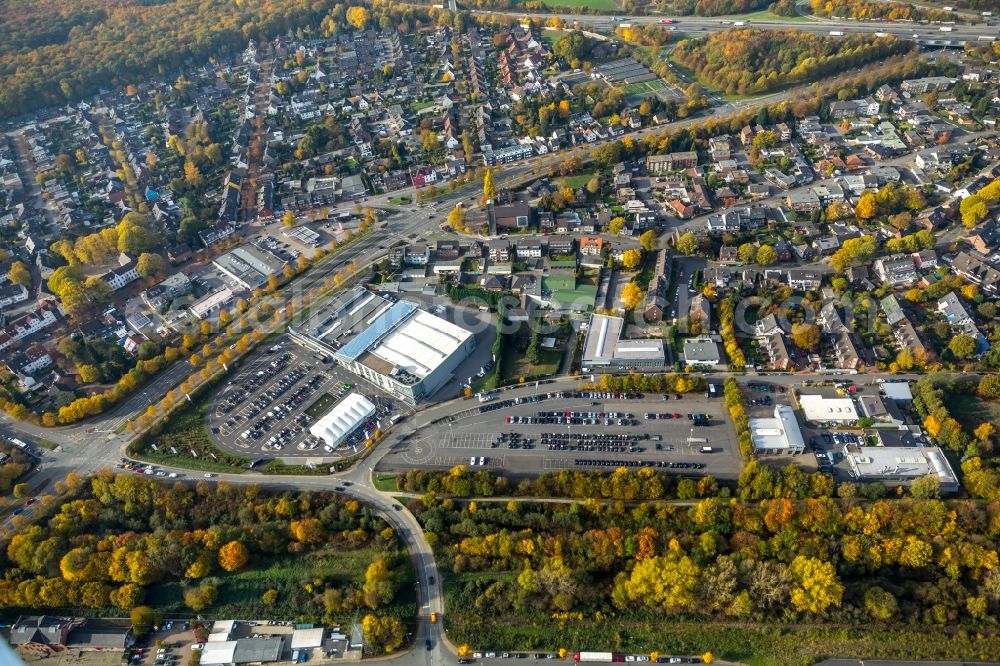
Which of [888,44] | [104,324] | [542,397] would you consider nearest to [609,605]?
[542,397]

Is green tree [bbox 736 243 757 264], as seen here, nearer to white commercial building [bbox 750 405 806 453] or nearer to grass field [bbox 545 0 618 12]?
Answer: white commercial building [bbox 750 405 806 453]

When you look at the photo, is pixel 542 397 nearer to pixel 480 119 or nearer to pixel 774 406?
pixel 774 406

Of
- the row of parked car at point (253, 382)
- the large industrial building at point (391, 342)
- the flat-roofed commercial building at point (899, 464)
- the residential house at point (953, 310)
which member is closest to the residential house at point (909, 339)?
the residential house at point (953, 310)

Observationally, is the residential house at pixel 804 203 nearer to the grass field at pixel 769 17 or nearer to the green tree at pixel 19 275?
the grass field at pixel 769 17

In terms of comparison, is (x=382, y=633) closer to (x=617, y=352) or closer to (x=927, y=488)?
(x=617, y=352)

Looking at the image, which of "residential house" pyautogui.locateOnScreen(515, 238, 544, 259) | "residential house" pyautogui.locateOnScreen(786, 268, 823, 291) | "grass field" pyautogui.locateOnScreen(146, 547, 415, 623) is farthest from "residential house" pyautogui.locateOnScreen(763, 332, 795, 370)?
"grass field" pyautogui.locateOnScreen(146, 547, 415, 623)

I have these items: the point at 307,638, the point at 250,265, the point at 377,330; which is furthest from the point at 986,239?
the point at 250,265
